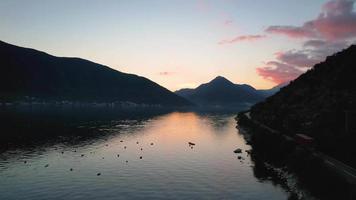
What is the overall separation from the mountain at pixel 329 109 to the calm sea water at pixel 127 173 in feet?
41.7

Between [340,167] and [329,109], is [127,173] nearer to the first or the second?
[340,167]

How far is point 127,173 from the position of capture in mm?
67375

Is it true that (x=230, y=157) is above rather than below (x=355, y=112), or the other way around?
below

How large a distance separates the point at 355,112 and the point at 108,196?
56195 millimetres

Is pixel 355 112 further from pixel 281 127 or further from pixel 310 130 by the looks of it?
pixel 281 127

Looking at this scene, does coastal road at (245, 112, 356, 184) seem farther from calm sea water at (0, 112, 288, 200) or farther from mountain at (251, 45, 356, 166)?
calm sea water at (0, 112, 288, 200)

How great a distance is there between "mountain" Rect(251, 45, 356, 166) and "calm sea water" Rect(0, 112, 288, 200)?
1271 cm

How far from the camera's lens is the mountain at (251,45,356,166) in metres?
58.6

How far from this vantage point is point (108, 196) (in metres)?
50.8

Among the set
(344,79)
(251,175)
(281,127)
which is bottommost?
(251,175)

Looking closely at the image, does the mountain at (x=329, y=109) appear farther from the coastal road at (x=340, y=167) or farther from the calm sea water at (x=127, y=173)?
the calm sea water at (x=127, y=173)

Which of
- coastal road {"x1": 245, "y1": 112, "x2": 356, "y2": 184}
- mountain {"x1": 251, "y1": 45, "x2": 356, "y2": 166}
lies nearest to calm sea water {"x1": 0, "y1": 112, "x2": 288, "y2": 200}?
coastal road {"x1": 245, "y1": 112, "x2": 356, "y2": 184}

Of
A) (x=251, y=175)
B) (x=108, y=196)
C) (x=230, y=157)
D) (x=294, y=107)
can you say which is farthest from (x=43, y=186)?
(x=294, y=107)

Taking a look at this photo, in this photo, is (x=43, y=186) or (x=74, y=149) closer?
(x=43, y=186)
